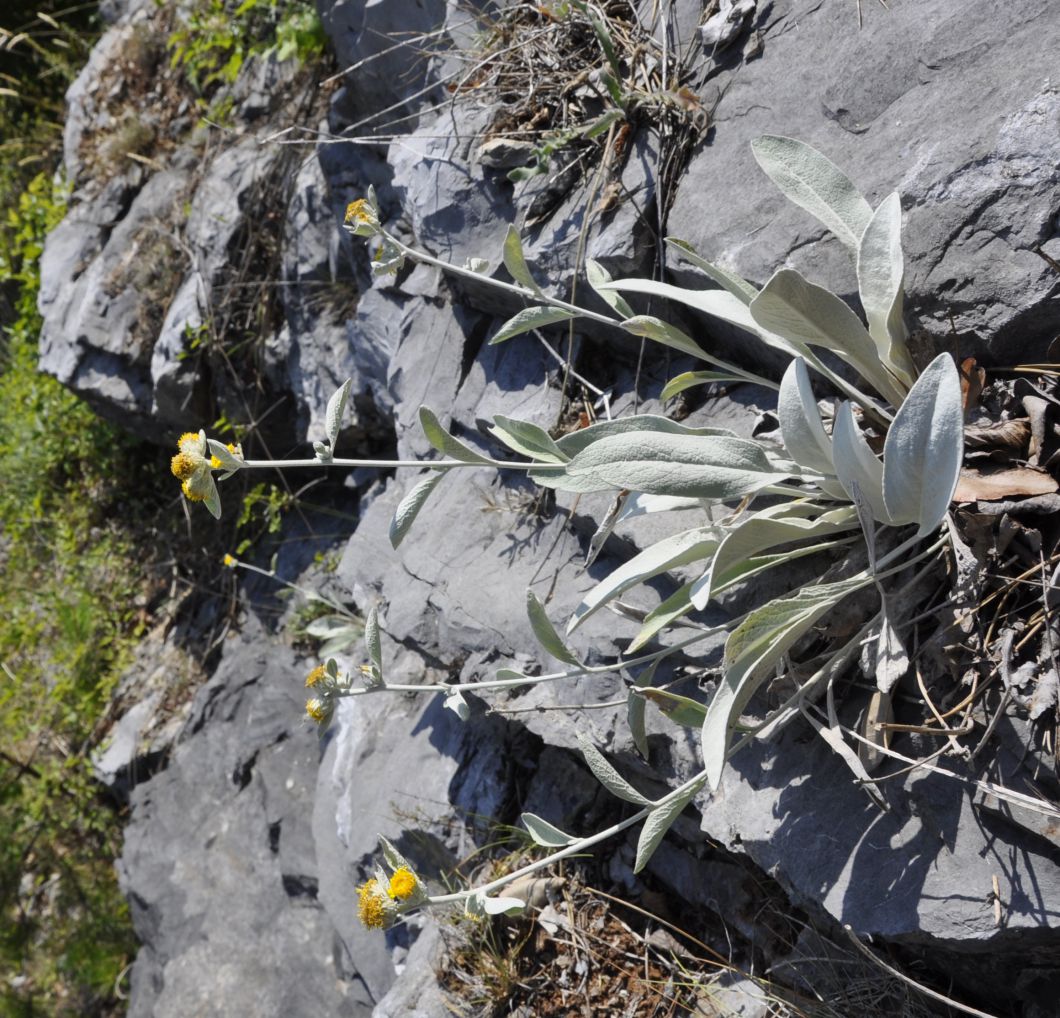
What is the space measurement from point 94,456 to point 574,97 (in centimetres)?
361

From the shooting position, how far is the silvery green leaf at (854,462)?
5.11ft

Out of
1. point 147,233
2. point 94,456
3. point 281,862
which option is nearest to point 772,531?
point 281,862

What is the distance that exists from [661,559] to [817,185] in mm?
758

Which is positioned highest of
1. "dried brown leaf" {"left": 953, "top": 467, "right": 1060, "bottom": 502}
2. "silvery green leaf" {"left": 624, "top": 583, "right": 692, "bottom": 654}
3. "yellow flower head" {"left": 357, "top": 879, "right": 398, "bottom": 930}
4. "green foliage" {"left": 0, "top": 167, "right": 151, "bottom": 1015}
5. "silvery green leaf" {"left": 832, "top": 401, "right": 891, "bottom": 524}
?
"silvery green leaf" {"left": 832, "top": 401, "right": 891, "bottom": 524}

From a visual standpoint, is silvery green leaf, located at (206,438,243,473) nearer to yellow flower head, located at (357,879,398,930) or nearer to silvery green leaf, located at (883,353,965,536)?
yellow flower head, located at (357,879,398,930)

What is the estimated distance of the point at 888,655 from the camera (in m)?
1.67

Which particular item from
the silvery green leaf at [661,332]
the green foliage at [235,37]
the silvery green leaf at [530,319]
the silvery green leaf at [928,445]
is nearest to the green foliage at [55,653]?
the green foliage at [235,37]

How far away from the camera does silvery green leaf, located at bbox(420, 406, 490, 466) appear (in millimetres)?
1909

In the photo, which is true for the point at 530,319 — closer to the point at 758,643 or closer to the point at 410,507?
the point at 410,507

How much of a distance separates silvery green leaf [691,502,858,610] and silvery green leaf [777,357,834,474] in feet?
0.36

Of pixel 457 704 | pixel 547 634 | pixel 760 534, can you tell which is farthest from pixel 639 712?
pixel 760 534

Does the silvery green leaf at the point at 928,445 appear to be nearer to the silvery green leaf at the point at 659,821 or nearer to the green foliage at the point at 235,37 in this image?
the silvery green leaf at the point at 659,821

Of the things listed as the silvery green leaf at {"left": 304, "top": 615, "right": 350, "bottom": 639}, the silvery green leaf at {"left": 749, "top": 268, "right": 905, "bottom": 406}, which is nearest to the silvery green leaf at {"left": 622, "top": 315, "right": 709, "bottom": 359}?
the silvery green leaf at {"left": 749, "top": 268, "right": 905, "bottom": 406}

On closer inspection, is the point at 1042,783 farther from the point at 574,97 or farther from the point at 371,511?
the point at 371,511
